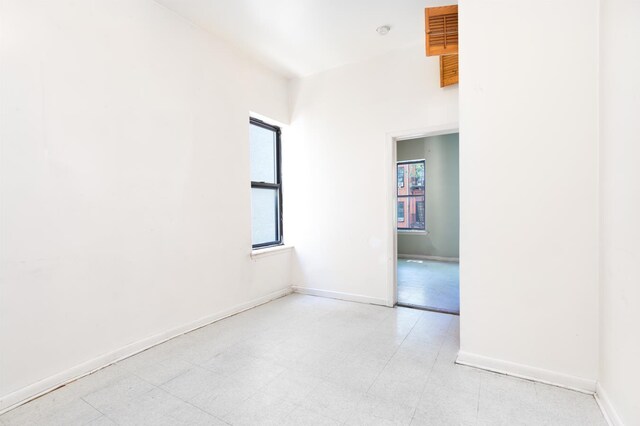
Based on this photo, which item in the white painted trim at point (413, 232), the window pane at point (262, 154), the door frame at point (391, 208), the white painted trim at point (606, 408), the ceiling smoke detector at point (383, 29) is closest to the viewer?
the white painted trim at point (606, 408)

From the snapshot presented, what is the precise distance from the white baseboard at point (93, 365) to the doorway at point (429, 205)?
3.68 metres

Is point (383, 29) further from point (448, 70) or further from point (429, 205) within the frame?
point (429, 205)

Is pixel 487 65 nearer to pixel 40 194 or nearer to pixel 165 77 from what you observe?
pixel 165 77

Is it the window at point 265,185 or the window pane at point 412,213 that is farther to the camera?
the window pane at point 412,213

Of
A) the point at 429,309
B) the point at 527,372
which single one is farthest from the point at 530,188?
the point at 429,309

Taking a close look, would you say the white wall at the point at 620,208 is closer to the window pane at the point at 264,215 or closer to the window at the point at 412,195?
the window pane at the point at 264,215

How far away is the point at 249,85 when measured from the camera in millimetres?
3545

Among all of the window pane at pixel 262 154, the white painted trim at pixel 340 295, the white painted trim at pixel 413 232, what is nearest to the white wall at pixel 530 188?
the white painted trim at pixel 340 295

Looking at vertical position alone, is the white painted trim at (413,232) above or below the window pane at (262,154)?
below

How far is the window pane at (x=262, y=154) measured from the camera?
12.6 ft

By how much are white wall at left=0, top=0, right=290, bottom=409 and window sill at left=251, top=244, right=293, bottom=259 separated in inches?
10.8

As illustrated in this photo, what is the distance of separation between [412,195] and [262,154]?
14.0 ft

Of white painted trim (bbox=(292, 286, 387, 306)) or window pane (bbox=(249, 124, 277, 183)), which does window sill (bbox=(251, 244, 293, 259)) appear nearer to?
white painted trim (bbox=(292, 286, 387, 306))

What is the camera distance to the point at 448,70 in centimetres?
294
